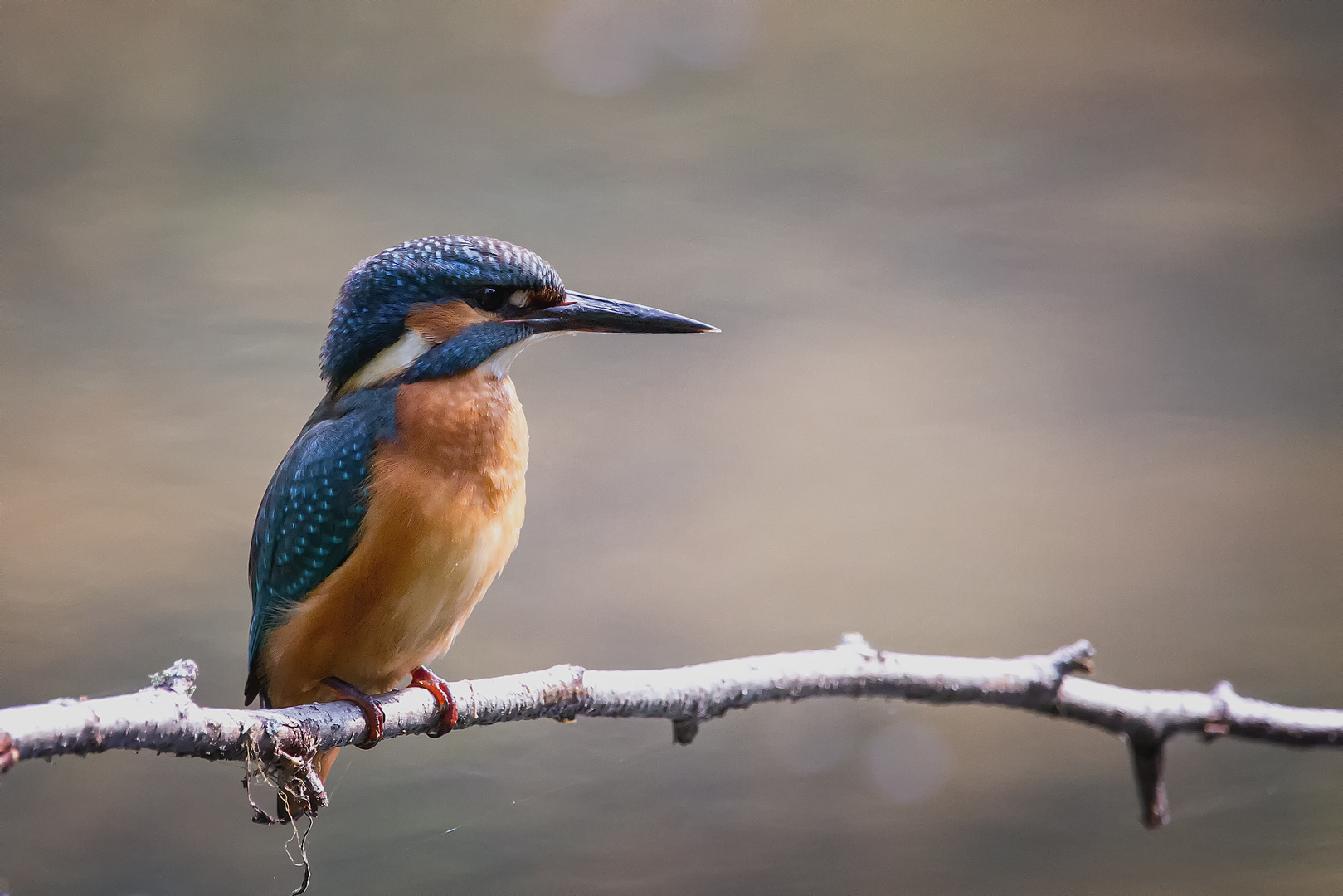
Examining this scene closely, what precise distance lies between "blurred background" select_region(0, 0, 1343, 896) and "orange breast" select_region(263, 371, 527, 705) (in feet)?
4.01

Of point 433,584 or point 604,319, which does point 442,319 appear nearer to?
point 604,319

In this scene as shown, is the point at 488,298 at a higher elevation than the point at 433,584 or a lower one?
higher

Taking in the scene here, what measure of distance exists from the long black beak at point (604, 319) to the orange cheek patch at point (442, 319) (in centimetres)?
6

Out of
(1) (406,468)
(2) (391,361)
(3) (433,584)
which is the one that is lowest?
(3) (433,584)

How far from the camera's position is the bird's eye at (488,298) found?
1.13 m

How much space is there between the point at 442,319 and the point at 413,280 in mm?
51

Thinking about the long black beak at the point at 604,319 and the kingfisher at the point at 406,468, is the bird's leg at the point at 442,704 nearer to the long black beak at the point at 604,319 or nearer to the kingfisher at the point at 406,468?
the kingfisher at the point at 406,468

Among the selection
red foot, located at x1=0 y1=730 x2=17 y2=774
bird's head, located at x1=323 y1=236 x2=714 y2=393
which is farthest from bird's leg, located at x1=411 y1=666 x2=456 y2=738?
red foot, located at x1=0 y1=730 x2=17 y2=774

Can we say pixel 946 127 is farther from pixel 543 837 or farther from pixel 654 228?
pixel 543 837

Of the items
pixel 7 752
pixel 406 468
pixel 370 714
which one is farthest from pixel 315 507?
pixel 7 752

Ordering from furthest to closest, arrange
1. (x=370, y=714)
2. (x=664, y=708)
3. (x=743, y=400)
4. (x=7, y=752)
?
(x=743, y=400), (x=664, y=708), (x=370, y=714), (x=7, y=752)

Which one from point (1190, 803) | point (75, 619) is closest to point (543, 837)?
point (75, 619)

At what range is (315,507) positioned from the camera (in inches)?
44.5

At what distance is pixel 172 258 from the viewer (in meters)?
2.48
